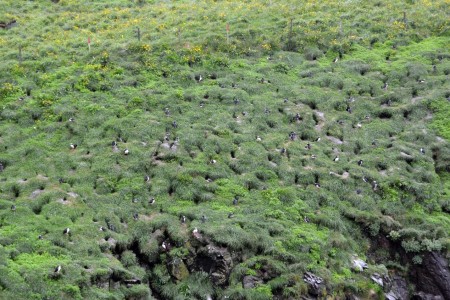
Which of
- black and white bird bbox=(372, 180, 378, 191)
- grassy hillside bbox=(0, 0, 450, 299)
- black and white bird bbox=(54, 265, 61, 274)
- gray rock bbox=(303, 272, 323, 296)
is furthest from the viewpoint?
black and white bird bbox=(372, 180, 378, 191)

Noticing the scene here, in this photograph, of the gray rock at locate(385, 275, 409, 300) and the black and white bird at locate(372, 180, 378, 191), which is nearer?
the gray rock at locate(385, 275, 409, 300)

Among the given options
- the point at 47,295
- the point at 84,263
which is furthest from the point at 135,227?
the point at 47,295

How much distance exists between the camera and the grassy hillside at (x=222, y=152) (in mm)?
23500

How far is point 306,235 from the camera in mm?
25078

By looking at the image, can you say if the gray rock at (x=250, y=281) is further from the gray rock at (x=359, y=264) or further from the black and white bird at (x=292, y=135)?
the black and white bird at (x=292, y=135)

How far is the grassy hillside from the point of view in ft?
77.1

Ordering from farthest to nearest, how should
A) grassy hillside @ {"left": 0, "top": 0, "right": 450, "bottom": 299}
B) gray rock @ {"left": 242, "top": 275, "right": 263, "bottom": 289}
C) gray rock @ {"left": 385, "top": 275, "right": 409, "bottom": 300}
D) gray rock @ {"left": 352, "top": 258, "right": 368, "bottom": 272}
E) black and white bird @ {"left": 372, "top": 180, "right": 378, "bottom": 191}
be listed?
1. black and white bird @ {"left": 372, "top": 180, "right": 378, "bottom": 191}
2. gray rock @ {"left": 352, "top": 258, "right": 368, "bottom": 272}
3. gray rock @ {"left": 385, "top": 275, "right": 409, "bottom": 300}
4. grassy hillside @ {"left": 0, "top": 0, "right": 450, "bottom": 299}
5. gray rock @ {"left": 242, "top": 275, "right": 263, "bottom": 289}

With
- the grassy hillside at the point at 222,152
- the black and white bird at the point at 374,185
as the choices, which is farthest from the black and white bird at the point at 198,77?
the black and white bird at the point at 374,185

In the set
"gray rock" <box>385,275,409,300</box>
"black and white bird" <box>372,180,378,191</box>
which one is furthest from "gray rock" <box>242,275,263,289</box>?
"black and white bird" <box>372,180,378,191</box>

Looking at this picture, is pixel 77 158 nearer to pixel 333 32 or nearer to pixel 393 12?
pixel 333 32

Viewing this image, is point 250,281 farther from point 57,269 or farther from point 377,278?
point 57,269

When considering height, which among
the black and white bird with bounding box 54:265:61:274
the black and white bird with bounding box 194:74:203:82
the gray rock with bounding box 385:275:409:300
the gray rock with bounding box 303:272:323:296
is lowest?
the gray rock with bounding box 385:275:409:300

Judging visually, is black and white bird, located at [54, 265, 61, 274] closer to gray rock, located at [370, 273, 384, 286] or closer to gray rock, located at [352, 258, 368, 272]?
gray rock, located at [352, 258, 368, 272]

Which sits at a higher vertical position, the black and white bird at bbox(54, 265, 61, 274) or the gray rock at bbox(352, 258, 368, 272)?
the black and white bird at bbox(54, 265, 61, 274)
